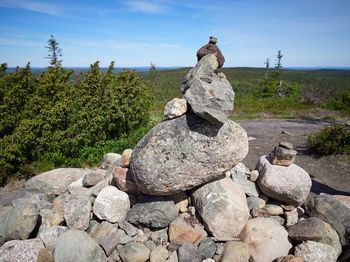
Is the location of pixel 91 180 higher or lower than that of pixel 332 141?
higher

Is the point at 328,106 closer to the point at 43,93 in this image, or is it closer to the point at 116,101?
the point at 116,101

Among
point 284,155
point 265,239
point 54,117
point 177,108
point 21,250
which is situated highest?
point 177,108

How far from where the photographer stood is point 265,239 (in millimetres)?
6961

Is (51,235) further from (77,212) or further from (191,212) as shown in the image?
(191,212)

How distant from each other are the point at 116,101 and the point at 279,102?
25.5 m

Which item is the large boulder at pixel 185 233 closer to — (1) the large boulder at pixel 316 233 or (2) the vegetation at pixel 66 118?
(1) the large boulder at pixel 316 233

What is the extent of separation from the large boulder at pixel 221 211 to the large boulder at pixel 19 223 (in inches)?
156

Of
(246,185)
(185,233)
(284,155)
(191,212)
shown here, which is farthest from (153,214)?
(284,155)

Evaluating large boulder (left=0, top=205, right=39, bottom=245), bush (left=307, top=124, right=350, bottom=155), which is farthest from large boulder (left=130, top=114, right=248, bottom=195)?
bush (left=307, top=124, right=350, bottom=155)

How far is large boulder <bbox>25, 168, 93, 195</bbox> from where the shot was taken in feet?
29.9

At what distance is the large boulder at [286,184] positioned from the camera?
7.45 metres

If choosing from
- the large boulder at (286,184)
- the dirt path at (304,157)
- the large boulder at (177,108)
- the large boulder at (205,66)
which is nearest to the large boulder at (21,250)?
the large boulder at (177,108)

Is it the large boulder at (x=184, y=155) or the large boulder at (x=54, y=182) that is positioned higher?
the large boulder at (x=184, y=155)

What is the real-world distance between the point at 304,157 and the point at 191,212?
30.3ft
